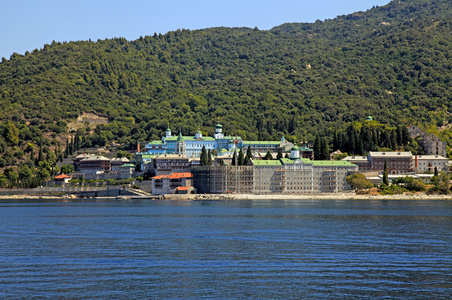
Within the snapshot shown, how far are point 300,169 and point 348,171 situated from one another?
925 cm

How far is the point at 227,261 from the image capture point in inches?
1462

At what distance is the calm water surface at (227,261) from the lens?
2947cm

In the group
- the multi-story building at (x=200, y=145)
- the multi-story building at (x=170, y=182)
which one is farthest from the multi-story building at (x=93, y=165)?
the multi-story building at (x=170, y=182)

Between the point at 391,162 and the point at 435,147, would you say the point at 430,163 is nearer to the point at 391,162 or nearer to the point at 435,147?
the point at 391,162

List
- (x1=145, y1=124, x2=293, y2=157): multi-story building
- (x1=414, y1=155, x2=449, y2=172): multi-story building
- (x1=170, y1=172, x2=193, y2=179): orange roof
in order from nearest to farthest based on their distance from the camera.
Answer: (x1=170, y1=172, x2=193, y2=179): orange roof → (x1=414, y1=155, x2=449, y2=172): multi-story building → (x1=145, y1=124, x2=293, y2=157): multi-story building

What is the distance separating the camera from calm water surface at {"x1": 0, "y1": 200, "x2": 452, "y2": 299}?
29.5 metres

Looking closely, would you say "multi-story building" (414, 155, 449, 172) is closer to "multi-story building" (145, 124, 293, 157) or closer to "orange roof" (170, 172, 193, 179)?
"multi-story building" (145, 124, 293, 157)

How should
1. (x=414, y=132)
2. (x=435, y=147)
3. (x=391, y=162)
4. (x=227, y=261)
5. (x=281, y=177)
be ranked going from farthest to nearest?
(x=414, y=132)
(x=435, y=147)
(x=391, y=162)
(x=281, y=177)
(x=227, y=261)

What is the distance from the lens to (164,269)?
3453 centimetres

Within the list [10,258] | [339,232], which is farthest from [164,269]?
[339,232]

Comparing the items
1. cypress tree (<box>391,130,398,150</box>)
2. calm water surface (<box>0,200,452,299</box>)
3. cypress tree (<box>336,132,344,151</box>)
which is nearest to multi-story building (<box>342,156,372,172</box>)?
cypress tree (<box>336,132,344,151</box>)

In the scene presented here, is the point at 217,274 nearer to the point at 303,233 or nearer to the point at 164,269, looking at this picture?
the point at 164,269

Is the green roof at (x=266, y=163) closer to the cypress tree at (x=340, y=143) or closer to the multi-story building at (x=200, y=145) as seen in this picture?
the cypress tree at (x=340, y=143)

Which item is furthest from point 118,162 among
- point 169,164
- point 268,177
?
point 268,177
